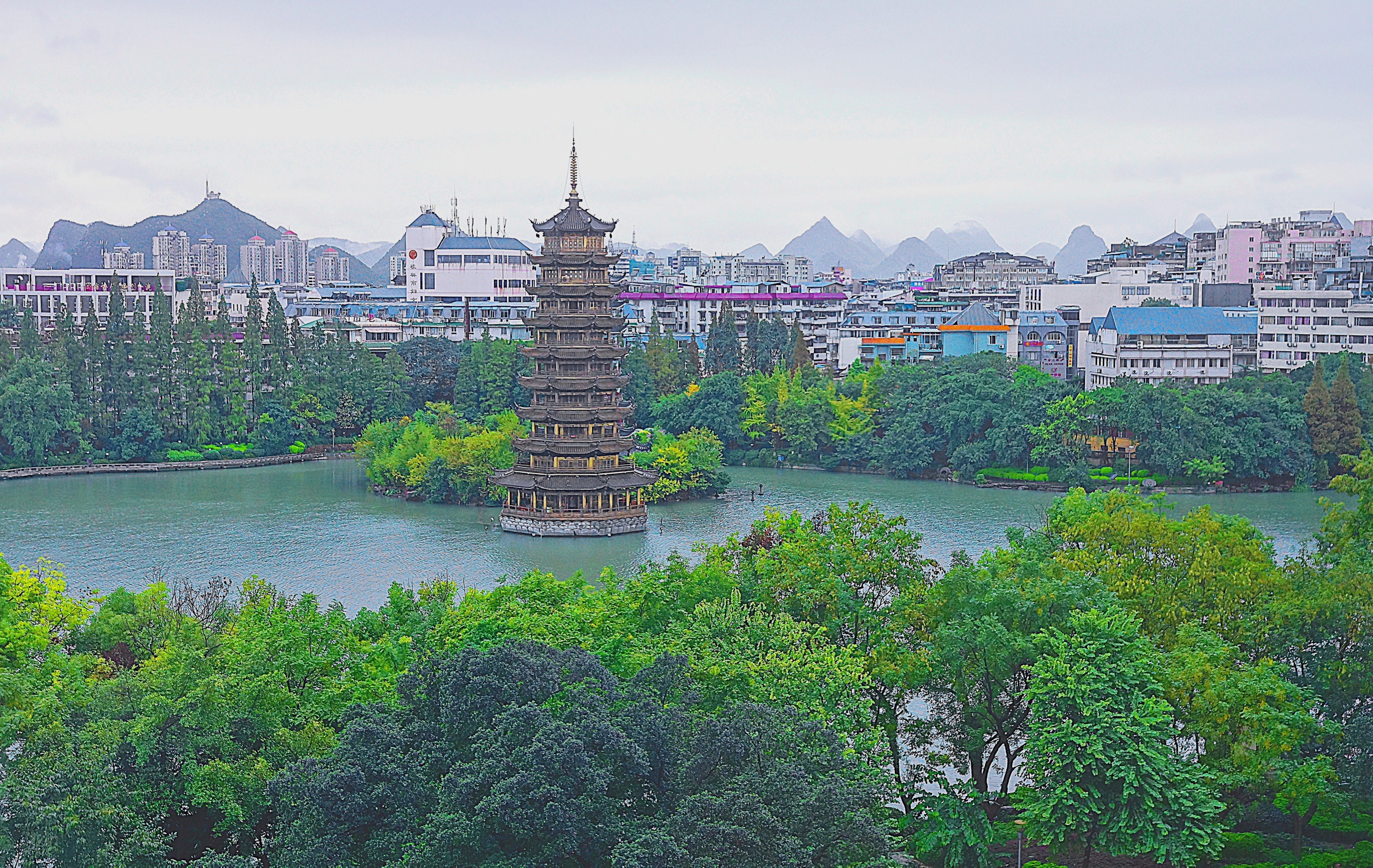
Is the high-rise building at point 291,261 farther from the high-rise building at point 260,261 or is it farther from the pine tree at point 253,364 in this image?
the pine tree at point 253,364

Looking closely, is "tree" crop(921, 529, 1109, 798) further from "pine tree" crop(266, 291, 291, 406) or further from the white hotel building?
the white hotel building

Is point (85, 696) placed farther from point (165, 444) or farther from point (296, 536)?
point (165, 444)

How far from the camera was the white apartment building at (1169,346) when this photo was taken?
49.8 meters

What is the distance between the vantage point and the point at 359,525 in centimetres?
3538

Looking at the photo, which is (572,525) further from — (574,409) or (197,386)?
(197,386)

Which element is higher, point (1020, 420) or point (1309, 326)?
point (1309, 326)

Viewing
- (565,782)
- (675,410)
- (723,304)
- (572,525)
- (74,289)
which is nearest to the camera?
(565,782)

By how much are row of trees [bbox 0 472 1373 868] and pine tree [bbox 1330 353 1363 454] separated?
79.2 ft

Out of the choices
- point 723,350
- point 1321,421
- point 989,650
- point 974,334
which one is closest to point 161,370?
point 723,350

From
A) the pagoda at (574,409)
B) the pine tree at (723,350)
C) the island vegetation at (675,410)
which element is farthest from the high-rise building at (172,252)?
the pagoda at (574,409)

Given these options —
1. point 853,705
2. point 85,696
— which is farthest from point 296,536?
point 853,705

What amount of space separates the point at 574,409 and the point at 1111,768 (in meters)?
23.0

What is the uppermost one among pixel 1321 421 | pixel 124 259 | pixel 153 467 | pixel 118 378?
pixel 124 259

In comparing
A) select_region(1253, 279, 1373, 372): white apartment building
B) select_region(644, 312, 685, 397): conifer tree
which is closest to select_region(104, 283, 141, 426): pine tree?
select_region(644, 312, 685, 397): conifer tree
